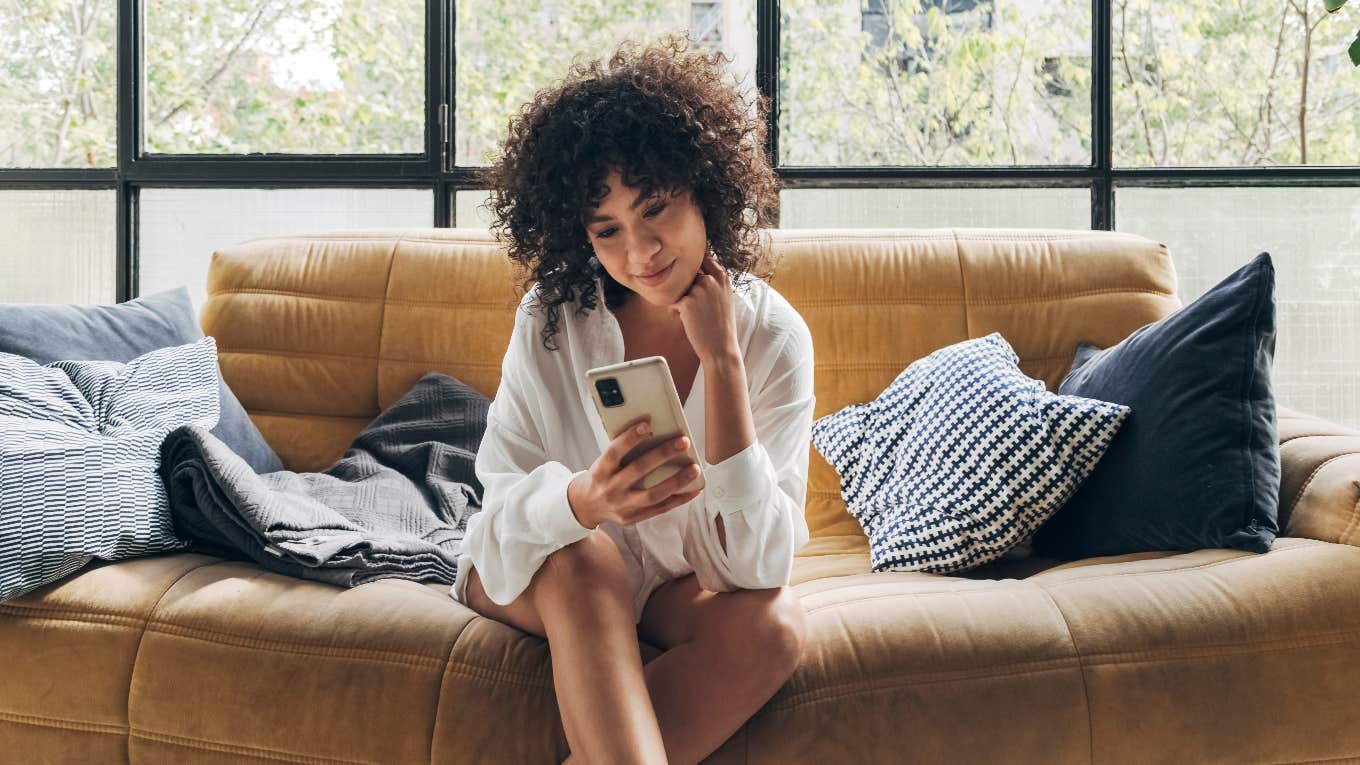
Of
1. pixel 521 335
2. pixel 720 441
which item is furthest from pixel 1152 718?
pixel 521 335

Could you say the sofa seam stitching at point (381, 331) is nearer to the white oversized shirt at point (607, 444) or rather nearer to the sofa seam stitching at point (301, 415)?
the sofa seam stitching at point (301, 415)

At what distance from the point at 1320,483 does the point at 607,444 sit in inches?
38.1

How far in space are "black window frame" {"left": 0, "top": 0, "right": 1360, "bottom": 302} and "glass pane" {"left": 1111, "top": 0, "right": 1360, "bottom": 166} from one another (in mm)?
43

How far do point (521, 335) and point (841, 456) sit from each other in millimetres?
702

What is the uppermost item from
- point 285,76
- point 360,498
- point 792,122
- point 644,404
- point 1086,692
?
point 285,76

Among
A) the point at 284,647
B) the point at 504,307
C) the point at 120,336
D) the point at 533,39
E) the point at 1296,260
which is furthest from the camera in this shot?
the point at 533,39

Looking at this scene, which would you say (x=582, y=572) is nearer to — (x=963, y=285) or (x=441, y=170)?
(x=963, y=285)

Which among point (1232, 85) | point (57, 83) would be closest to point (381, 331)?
point (57, 83)

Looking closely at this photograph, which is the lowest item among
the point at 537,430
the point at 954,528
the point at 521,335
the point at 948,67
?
the point at 954,528

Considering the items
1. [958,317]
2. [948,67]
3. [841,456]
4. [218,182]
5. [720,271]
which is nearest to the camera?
[720,271]

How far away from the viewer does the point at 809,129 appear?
100 inches

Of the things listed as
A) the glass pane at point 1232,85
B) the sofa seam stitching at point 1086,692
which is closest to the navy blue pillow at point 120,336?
the sofa seam stitching at point 1086,692

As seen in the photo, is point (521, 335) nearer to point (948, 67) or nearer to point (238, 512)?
point (238, 512)

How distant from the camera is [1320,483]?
4.61ft
